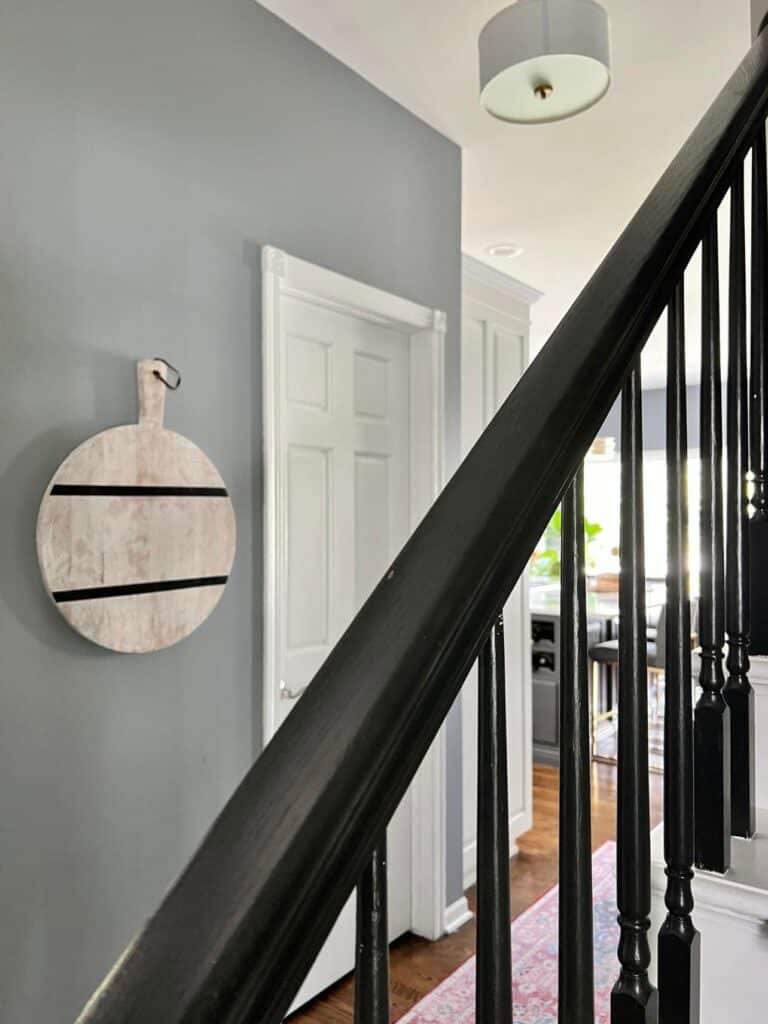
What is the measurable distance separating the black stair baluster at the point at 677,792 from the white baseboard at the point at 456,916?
2.32 metres

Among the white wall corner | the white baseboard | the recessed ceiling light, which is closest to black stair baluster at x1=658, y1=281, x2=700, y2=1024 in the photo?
the white wall corner

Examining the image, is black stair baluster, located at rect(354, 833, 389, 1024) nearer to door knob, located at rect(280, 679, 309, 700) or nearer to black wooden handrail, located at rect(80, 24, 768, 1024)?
black wooden handrail, located at rect(80, 24, 768, 1024)

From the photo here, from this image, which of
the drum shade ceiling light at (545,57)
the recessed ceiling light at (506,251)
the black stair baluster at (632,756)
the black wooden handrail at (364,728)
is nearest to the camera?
the black wooden handrail at (364,728)

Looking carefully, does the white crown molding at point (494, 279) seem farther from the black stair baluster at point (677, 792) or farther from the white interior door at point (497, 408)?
the black stair baluster at point (677, 792)

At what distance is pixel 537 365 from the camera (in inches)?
22.7

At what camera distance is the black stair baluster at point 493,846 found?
0.49 metres

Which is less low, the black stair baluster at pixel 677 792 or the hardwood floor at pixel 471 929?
the black stair baluster at pixel 677 792

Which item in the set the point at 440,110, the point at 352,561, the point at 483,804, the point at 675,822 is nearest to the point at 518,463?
the point at 483,804

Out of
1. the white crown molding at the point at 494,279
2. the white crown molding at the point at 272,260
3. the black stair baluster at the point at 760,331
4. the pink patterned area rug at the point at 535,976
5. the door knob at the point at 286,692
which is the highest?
the white crown molding at the point at 494,279

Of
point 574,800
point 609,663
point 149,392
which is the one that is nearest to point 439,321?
point 149,392

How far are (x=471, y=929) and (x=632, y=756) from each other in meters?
2.58

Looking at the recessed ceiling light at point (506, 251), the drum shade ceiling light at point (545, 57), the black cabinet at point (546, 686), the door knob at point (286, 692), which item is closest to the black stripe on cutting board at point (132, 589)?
the door knob at point (286, 692)

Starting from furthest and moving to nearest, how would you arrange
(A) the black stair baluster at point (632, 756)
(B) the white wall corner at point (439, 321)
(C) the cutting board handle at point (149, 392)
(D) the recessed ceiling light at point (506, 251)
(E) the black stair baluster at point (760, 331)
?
(D) the recessed ceiling light at point (506, 251) < (B) the white wall corner at point (439, 321) < (C) the cutting board handle at point (149, 392) < (E) the black stair baluster at point (760, 331) < (A) the black stair baluster at point (632, 756)

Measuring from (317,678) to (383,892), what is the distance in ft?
0.36
